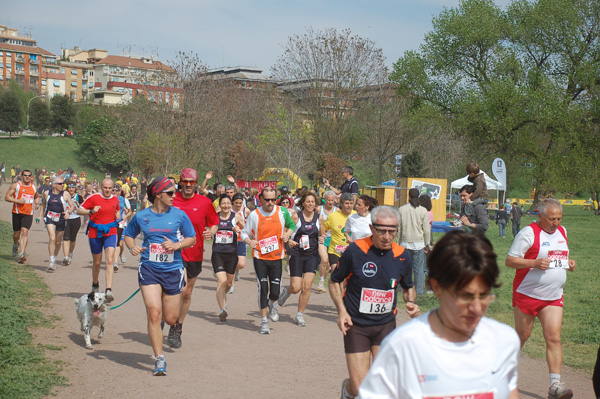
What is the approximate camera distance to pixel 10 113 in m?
94.0

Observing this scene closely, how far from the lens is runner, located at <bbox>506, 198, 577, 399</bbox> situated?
671cm

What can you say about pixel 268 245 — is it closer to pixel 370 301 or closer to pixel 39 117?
pixel 370 301

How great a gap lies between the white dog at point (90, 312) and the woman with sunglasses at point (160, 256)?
4.99 feet

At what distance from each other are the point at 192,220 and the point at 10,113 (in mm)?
94600

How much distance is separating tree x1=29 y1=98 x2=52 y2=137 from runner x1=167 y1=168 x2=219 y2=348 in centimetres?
9176

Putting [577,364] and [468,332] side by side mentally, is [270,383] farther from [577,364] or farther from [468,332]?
[468,332]

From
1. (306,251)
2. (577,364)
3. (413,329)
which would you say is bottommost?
(577,364)

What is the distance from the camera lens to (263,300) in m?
10.1

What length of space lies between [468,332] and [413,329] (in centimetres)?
21

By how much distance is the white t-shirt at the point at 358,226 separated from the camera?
1016cm

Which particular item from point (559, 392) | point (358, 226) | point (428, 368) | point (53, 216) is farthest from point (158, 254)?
point (53, 216)

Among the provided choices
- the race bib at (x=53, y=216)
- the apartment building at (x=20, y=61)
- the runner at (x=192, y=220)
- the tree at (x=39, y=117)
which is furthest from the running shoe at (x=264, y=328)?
the apartment building at (x=20, y=61)

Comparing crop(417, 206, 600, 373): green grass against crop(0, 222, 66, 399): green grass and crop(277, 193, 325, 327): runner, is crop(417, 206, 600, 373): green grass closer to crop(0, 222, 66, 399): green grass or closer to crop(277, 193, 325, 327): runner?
crop(277, 193, 325, 327): runner

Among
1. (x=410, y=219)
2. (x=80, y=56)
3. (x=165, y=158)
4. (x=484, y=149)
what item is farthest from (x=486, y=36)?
(x=80, y=56)
